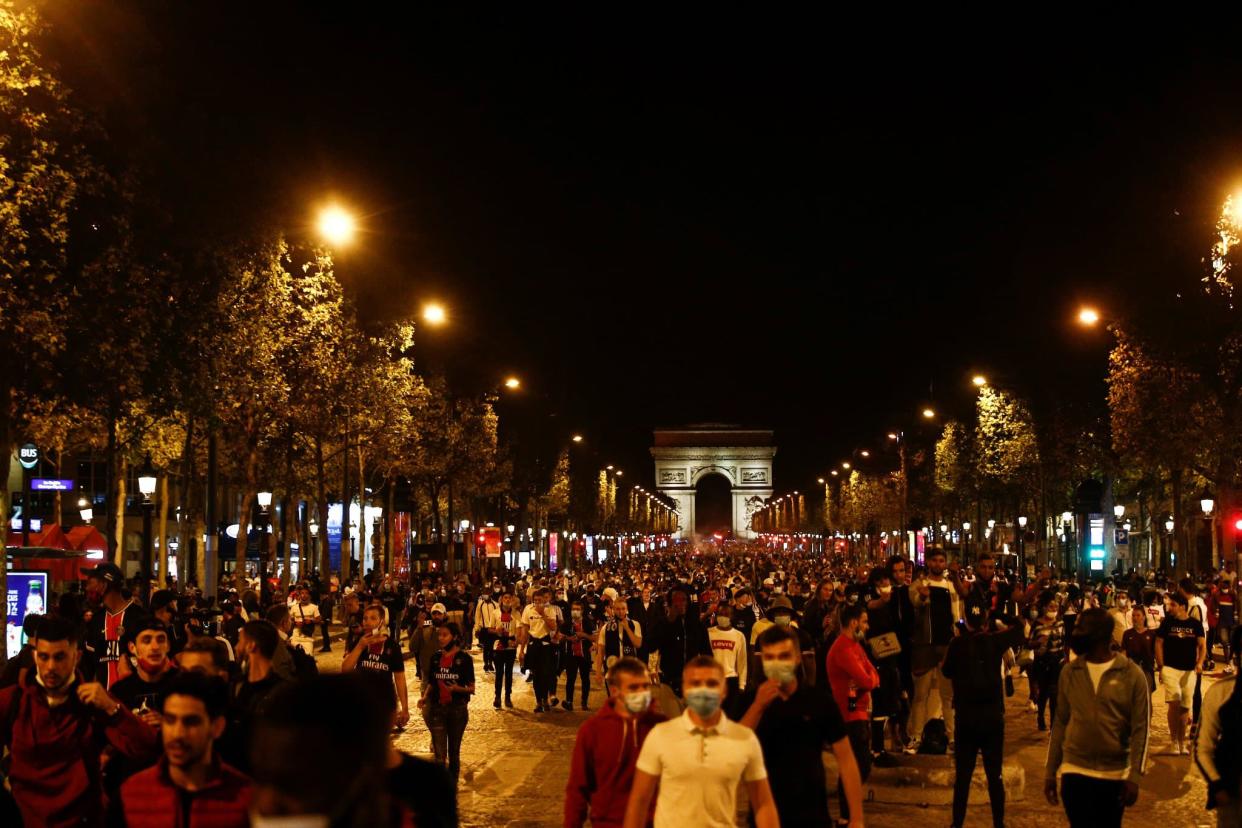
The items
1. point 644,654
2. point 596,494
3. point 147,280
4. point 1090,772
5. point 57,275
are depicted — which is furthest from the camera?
point 596,494

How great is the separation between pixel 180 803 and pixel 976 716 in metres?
7.49

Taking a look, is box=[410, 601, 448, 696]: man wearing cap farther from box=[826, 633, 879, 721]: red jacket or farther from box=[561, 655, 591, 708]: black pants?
box=[561, 655, 591, 708]: black pants

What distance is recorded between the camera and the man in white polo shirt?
620 cm

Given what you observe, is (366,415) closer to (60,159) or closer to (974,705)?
(60,159)

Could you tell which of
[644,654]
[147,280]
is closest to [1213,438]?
[644,654]

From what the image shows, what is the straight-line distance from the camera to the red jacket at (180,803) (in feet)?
16.3

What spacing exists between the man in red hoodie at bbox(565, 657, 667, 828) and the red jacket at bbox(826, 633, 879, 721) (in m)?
4.96

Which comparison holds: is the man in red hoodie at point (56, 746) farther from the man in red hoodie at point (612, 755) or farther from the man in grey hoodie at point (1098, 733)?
the man in grey hoodie at point (1098, 733)

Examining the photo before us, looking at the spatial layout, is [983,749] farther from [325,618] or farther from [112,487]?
[325,618]

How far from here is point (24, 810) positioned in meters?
7.42

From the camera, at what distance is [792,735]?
23.2 ft

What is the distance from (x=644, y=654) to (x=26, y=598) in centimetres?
971

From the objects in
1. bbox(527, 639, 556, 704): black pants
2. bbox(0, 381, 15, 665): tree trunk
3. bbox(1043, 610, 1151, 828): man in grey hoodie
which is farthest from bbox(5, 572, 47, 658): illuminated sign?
bbox(1043, 610, 1151, 828): man in grey hoodie

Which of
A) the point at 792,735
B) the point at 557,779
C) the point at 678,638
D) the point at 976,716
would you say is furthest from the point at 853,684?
the point at 678,638
